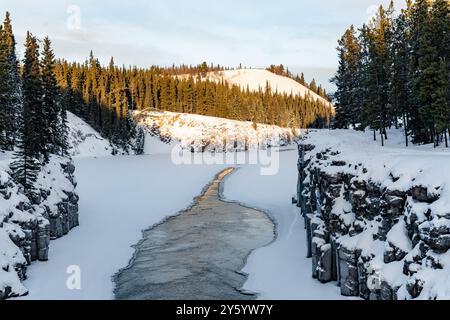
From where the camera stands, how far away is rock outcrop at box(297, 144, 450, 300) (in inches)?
598

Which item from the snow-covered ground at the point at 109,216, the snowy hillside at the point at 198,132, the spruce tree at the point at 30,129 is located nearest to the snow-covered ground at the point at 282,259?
the snow-covered ground at the point at 109,216

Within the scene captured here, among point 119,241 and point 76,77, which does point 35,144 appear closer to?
point 119,241

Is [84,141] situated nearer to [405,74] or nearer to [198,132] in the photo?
[198,132]

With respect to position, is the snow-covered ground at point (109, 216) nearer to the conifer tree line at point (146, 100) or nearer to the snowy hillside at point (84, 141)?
the snowy hillside at point (84, 141)

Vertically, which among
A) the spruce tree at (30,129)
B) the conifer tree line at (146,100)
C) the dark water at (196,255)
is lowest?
the dark water at (196,255)

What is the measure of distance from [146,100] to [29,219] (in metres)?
104

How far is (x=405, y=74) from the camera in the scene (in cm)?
5038

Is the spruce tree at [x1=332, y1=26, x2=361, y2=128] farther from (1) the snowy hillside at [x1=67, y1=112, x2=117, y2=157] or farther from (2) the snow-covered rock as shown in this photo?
(1) the snowy hillside at [x1=67, y1=112, x2=117, y2=157]

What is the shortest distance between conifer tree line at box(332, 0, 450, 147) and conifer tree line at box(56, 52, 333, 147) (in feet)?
Answer: 206

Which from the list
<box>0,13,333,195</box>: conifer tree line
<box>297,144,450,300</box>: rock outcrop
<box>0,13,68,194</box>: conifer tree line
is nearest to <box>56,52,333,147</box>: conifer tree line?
<box>0,13,333,195</box>: conifer tree line

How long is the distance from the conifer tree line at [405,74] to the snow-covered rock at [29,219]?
32.5 meters

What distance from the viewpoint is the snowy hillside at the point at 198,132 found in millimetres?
116875

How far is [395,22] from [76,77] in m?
78.7
